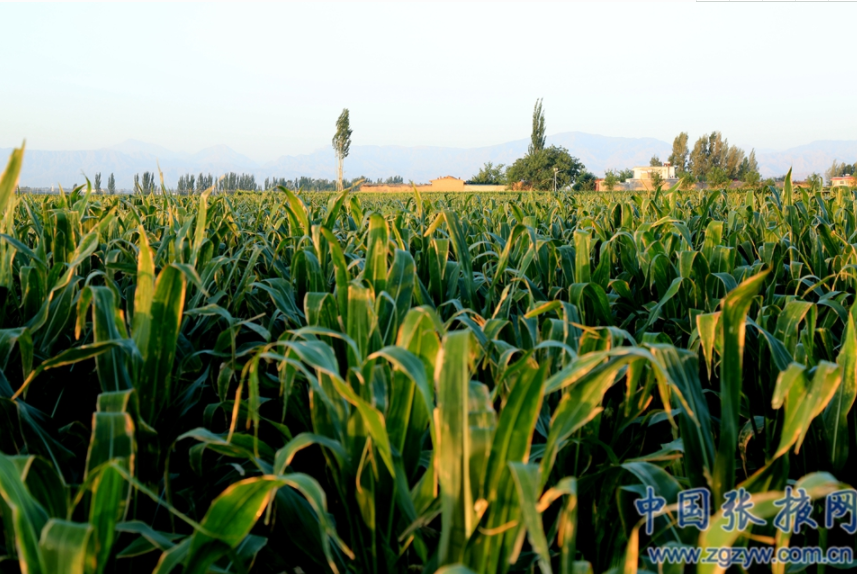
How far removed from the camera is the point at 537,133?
6519cm

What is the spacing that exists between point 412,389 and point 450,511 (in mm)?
209

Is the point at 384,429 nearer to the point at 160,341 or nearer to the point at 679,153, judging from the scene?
the point at 160,341

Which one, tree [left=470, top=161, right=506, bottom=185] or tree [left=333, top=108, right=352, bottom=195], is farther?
tree [left=470, top=161, right=506, bottom=185]

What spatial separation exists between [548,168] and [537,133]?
474 cm

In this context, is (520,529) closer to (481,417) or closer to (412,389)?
(481,417)

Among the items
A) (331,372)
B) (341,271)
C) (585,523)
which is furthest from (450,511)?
(341,271)

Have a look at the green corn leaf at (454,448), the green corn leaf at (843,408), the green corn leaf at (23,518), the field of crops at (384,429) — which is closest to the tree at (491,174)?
the field of crops at (384,429)

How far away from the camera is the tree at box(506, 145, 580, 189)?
6312cm

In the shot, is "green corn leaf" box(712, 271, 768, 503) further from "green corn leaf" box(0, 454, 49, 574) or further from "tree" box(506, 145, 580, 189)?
"tree" box(506, 145, 580, 189)

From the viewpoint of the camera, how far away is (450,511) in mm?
582

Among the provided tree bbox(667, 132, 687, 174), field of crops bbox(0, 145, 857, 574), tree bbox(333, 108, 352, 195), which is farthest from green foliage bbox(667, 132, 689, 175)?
field of crops bbox(0, 145, 857, 574)

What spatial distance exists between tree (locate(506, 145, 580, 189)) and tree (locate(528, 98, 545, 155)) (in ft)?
2.92

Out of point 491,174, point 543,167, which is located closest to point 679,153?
point 491,174

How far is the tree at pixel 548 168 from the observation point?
2485 inches
